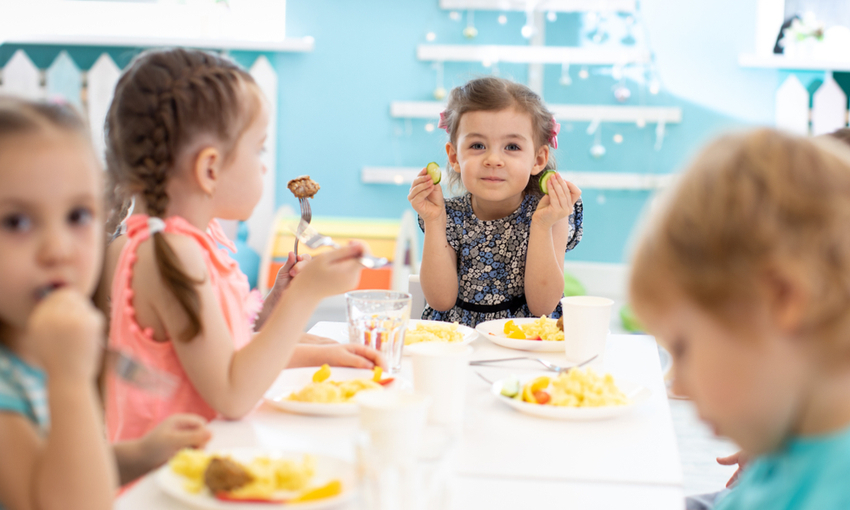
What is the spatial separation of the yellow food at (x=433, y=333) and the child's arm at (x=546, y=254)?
44cm

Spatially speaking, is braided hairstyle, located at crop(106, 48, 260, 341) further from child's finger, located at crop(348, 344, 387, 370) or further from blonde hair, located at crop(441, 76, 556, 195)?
blonde hair, located at crop(441, 76, 556, 195)

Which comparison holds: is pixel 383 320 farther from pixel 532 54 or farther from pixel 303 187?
pixel 532 54

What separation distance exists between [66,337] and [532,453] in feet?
1.62

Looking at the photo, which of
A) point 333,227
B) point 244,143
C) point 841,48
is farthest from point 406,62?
point 244,143

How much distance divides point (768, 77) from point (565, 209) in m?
2.69

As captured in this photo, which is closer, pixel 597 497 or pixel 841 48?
pixel 597 497

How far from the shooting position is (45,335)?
23.2 inches

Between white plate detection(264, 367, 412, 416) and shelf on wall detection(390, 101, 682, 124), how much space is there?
2.89 meters

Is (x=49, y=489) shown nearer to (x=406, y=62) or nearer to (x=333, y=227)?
(x=333, y=227)

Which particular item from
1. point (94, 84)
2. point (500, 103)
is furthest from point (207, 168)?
point (94, 84)

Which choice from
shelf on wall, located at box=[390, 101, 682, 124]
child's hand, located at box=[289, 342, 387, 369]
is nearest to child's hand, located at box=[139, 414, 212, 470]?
child's hand, located at box=[289, 342, 387, 369]

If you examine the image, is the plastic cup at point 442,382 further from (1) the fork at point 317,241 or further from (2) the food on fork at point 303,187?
(2) the food on fork at point 303,187

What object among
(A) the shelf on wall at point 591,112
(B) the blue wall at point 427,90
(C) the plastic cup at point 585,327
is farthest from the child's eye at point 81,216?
(B) the blue wall at point 427,90

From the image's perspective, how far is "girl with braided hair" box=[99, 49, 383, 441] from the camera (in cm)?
94
